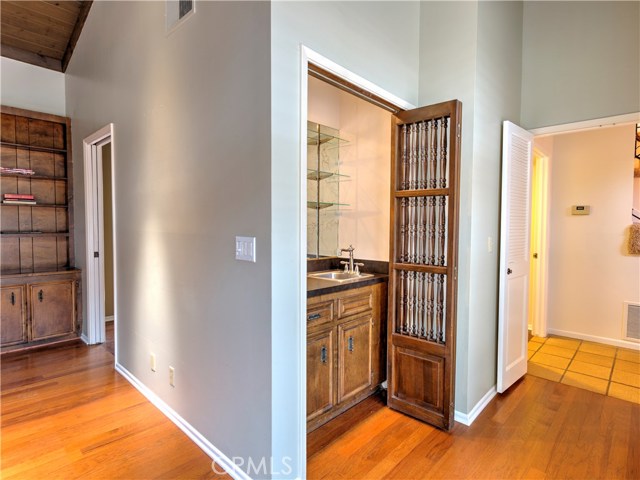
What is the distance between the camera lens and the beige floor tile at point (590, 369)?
3146 mm

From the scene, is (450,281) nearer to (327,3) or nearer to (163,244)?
(327,3)

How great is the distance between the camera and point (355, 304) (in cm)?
243

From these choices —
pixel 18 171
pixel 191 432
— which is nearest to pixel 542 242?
pixel 191 432

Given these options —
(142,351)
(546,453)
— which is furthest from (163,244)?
(546,453)

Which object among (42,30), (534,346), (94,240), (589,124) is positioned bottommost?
(534,346)

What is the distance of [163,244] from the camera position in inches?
93.4

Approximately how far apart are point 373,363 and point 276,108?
77.5 inches

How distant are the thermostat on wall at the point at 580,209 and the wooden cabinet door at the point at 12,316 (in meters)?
6.07

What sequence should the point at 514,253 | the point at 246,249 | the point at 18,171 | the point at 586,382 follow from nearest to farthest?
1. the point at 246,249
2. the point at 514,253
3. the point at 586,382
4. the point at 18,171

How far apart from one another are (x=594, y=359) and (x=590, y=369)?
34 cm

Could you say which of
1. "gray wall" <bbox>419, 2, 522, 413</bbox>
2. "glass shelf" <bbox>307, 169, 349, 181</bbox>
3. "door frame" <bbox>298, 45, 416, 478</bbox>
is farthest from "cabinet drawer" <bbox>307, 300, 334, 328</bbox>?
"glass shelf" <bbox>307, 169, 349, 181</bbox>

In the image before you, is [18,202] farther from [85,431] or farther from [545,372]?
[545,372]

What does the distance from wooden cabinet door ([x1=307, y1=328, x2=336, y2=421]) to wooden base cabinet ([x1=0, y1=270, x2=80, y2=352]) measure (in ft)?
10.3

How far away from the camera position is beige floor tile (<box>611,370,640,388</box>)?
2.96 m
